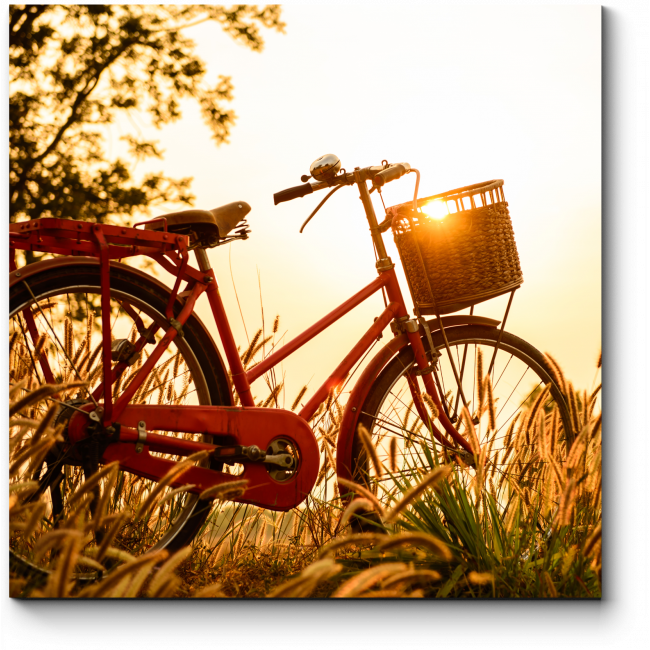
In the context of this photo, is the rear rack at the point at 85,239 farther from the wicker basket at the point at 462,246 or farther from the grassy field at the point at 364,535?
the wicker basket at the point at 462,246

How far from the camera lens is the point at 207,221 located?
2.14 meters

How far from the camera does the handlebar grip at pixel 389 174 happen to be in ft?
7.69

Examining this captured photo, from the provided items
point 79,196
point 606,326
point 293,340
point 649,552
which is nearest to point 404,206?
point 293,340

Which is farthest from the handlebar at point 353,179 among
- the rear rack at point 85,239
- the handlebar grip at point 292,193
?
the rear rack at point 85,239

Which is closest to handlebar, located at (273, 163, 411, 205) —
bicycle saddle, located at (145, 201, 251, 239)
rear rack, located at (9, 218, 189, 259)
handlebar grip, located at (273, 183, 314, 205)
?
handlebar grip, located at (273, 183, 314, 205)

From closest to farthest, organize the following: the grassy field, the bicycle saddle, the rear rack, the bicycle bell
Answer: the grassy field, the rear rack, the bicycle saddle, the bicycle bell

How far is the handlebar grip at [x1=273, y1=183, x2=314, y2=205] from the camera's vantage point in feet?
7.86

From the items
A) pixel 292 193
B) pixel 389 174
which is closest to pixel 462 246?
pixel 389 174

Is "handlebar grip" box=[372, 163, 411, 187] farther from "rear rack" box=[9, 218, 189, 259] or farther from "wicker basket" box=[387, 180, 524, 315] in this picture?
"rear rack" box=[9, 218, 189, 259]

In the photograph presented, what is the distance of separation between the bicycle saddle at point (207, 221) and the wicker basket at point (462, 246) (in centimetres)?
54
